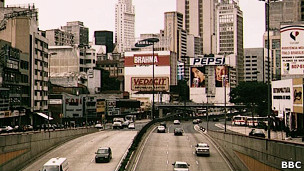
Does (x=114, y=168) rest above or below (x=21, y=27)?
below

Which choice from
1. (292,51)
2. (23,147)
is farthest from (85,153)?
(292,51)

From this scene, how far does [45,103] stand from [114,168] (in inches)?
2571

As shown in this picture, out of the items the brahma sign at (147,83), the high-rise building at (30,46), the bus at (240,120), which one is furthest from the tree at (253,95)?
the high-rise building at (30,46)

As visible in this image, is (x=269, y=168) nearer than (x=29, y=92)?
Yes

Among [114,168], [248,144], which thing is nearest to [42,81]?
[114,168]

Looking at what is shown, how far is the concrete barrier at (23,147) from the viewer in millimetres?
36688

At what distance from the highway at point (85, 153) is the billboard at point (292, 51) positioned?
2292 cm

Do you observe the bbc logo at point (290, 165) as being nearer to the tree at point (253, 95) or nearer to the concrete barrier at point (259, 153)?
the concrete barrier at point (259, 153)

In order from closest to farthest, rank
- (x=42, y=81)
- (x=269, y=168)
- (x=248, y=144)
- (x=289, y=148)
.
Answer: (x=289, y=148) < (x=269, y=168) < (x=248, y=144) < (x=42, y=81)

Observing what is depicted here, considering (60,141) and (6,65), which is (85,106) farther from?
(60,141)

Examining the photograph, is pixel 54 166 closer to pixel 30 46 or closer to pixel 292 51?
pixel 292 51

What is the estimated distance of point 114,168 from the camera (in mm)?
39344

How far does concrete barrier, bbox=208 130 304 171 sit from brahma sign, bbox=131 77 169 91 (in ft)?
427

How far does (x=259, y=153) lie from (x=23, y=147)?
2228cm
